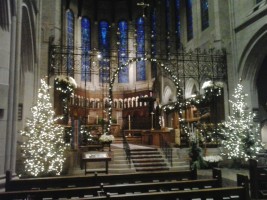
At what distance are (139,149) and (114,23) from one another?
21.9 meters

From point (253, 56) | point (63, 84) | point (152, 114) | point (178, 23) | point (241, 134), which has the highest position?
point (178, 23)

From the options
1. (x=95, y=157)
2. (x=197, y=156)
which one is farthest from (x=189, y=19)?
(x=95, y=157)

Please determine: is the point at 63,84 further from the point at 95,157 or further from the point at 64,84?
the point at 95,157

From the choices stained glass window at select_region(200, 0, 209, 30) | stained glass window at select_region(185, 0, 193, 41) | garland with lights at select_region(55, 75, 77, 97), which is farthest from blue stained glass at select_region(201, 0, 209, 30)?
garland with lights at select_region(55, 75, 77, 97)

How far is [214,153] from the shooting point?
14.6 meters

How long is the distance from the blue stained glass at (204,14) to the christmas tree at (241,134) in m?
6.40

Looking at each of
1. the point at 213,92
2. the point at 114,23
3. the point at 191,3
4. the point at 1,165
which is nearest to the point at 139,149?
the point at 213,92

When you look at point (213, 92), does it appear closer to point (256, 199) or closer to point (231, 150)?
point (231, 150)

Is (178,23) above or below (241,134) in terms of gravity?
above

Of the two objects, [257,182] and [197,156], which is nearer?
[257,182]

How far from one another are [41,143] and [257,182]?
7046 millimetres

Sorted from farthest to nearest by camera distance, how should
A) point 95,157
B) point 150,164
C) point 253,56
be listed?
1. point 253,56
2. point 150,164
3. point 95,157

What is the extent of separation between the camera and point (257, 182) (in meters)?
6.31

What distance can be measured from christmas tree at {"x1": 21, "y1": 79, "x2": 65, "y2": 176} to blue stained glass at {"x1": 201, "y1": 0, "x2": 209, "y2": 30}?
481 inches
